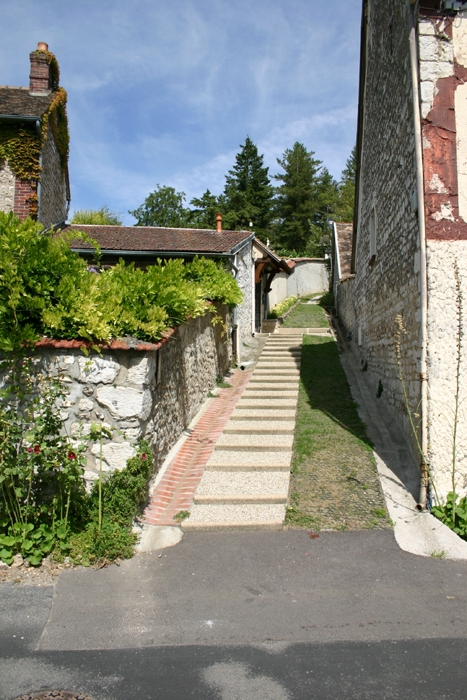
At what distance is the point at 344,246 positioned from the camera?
20.0 metres

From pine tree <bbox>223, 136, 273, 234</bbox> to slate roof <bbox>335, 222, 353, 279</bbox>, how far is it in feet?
64.8

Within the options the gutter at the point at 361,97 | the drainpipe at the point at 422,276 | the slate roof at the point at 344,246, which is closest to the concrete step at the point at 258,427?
the drainpipe at the point at 422,276

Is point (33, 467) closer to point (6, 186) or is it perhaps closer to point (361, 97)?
point (361, 97)

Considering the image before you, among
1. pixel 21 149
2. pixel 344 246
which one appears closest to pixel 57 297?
pixel 21 149

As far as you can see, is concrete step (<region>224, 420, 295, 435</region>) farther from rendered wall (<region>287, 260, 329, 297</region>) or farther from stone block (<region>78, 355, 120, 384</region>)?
rendered wall (<region>287, 260, 329, 297</region>)

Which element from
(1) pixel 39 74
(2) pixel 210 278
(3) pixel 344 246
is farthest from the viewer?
(3) pixel 344 246

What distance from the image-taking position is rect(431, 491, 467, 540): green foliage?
510cm

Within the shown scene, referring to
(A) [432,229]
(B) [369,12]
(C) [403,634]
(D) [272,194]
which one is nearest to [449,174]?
(A) [432,229]

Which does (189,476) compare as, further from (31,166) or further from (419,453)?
(31,166)

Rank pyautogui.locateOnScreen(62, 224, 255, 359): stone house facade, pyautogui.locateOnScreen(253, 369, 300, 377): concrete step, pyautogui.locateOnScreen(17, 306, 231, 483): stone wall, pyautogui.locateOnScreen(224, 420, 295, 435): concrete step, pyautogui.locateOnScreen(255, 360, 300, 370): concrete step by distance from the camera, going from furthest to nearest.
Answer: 1. pyautogui.locateOnScreen(62, 224, 255, 359): stone house facade
2. pyautogui.locateOnScreen(255, 360, 300, 370): concrete step
3. pyautogui.locateOnScreen(253, 369, 300, 377): concrete step
4. pyautogui.locateOnScreen(224, 420, 295, 435): concrete step
5. pyautogui.locateOnScreen(17, 306, 231, 483): stone wall

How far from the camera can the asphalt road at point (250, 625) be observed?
3.01 meters

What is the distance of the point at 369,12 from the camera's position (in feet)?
32.0

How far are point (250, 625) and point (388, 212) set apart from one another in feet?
20.8

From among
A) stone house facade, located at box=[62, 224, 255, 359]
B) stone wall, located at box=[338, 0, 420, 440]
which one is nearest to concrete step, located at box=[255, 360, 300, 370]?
stone house facade, located at box=[62, 224, 255, 359]
